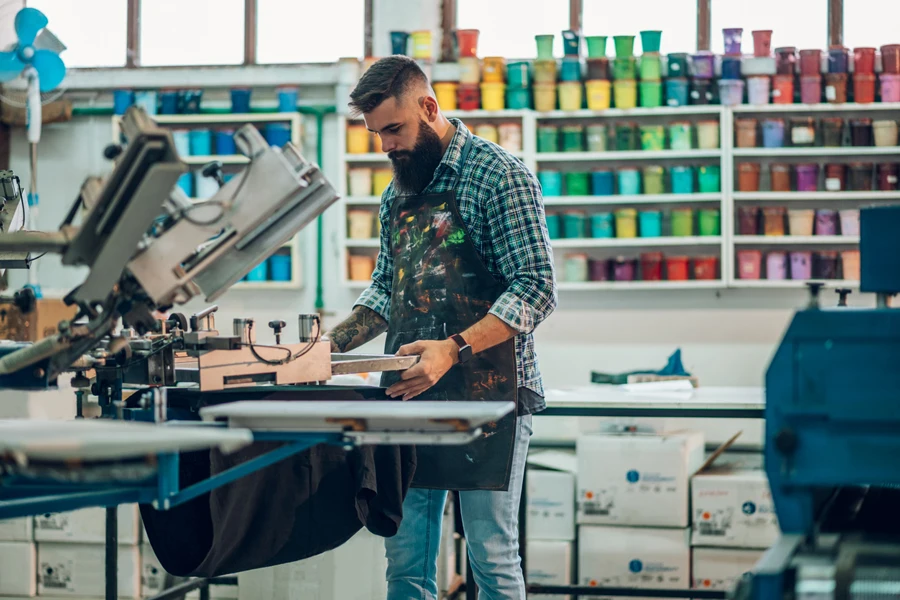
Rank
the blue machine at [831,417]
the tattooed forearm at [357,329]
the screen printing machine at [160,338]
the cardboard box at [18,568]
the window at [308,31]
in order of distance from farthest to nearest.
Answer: the window at [308,31] → the cardboard box at [18,568] → the tattooed forearm at [357,329] → the screen printing machine at [160,338] → the blue machine at [831,417]

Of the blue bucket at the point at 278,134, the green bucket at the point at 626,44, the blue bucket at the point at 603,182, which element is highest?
Result: the green bucket at the point at 626,44

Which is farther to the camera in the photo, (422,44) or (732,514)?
(422,44)

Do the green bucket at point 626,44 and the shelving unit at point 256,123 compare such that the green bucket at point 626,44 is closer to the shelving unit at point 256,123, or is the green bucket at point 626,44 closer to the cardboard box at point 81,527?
the shelving unit at point 256,123

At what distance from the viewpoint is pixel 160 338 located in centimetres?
189

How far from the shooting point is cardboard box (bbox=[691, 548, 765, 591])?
11.7ft

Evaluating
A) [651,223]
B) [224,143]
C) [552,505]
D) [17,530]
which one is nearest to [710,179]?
[651,223]

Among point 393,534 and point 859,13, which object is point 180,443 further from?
point 859,13

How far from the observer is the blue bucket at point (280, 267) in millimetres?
5309

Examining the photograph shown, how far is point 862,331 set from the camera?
4.39 ft

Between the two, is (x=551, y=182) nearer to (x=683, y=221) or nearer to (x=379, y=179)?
(x=683, y=221)

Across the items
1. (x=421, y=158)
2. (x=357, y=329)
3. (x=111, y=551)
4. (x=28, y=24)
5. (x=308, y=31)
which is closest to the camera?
(x=421, y=158)

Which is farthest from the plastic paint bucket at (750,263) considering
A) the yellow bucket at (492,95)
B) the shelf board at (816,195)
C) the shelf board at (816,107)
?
the yellow bucket at (492,95)

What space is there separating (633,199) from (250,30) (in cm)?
240

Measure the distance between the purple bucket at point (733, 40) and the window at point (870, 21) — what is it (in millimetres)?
643
